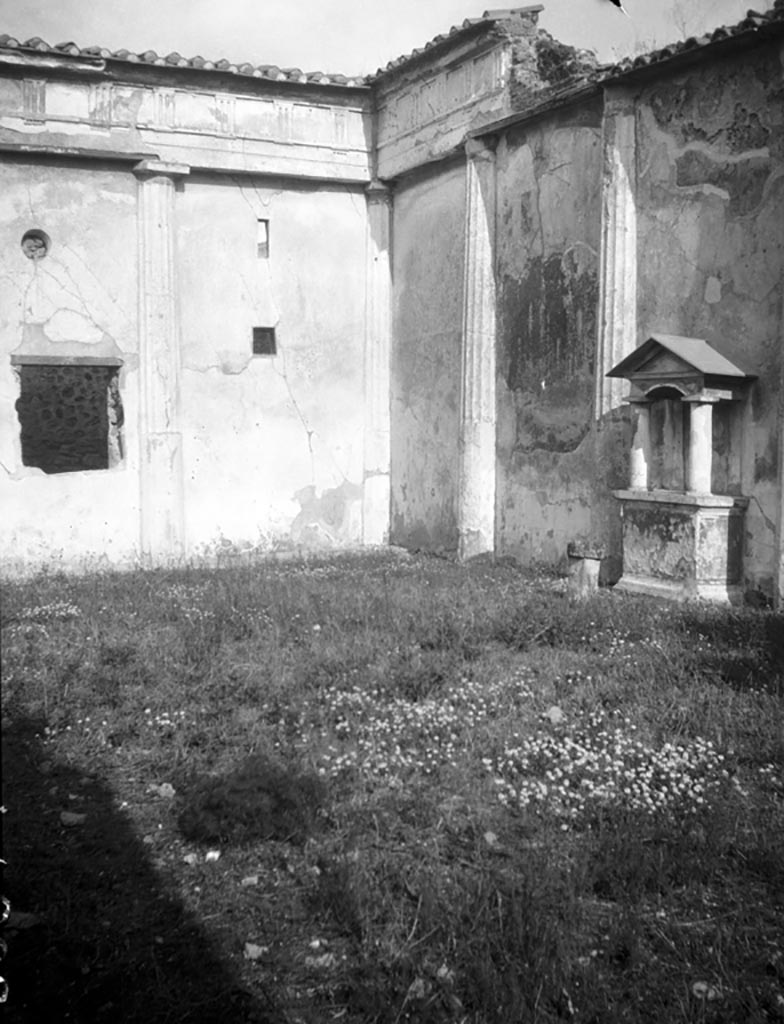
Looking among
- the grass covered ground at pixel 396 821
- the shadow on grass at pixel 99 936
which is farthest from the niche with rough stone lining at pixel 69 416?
the shadow on grass at pixel 99 936

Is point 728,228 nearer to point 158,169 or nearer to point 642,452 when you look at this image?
point 642,452

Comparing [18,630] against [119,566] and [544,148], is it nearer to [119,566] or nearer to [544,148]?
[119,566]

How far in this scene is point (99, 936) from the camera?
9.86 feet

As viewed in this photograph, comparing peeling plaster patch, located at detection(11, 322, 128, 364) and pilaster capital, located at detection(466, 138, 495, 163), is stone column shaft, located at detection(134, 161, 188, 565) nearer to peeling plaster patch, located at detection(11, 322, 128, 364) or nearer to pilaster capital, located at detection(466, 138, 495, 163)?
peeling plaster patch, located at detection(11, 322, 128, 364)

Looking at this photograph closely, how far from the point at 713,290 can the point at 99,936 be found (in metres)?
7.18

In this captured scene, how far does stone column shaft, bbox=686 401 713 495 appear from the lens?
319 inches

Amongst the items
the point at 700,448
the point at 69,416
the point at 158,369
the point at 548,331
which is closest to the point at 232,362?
the point at 158,369

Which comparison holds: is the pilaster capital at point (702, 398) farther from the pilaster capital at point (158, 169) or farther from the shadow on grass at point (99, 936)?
the pilaster capital at point (158, 169)

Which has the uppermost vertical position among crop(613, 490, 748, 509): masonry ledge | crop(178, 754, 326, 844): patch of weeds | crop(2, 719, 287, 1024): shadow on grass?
crop(613, 490, 748, 509): masonry ledge

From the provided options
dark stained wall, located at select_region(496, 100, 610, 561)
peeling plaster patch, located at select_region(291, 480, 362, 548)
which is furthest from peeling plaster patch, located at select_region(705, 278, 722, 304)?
peeling plaster patch, located at select_region(291, 480, 362, 548)

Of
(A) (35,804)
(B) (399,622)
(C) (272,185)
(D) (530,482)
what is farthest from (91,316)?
(A) (35,804)

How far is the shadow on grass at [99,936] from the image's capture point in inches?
105

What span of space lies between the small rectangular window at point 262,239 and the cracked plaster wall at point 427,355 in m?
1.66

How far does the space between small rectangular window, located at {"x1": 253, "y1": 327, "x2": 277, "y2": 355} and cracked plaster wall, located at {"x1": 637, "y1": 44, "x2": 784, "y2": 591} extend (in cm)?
499
